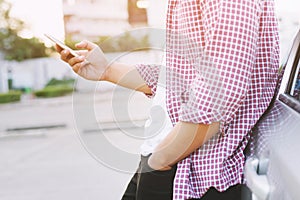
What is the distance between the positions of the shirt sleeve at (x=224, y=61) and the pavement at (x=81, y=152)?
10.2 inches

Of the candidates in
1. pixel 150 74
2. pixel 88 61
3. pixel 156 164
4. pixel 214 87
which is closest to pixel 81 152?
pixel 88 61

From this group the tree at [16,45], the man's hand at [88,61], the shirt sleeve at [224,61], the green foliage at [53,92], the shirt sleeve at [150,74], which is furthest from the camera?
the tree at [16,45]

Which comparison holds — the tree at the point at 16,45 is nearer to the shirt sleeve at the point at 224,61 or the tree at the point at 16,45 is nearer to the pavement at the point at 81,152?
the pavement at the point at 81,152

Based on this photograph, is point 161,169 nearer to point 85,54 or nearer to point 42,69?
point 85,54

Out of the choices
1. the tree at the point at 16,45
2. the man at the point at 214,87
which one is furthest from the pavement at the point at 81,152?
the tree at the point at 16,45

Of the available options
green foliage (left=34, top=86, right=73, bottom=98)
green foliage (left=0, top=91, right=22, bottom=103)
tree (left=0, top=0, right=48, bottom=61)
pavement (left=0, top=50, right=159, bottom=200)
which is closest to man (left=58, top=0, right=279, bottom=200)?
pavement (left=0, top=50, right=159, bottom=200)

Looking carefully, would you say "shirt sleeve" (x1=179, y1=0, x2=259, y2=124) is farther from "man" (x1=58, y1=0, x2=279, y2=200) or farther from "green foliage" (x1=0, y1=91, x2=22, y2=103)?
"green foliage" (x1=0, y1=91, x2=22, y2=103)

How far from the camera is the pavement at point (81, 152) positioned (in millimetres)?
1534

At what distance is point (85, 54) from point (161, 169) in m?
0.55

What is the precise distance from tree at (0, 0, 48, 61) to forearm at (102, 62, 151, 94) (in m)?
25.4

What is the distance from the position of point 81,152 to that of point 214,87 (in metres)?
7.13

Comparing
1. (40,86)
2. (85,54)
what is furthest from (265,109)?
(40,86)

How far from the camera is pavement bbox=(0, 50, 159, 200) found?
1534 millimetres

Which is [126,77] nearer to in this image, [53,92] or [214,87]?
[214,87]
